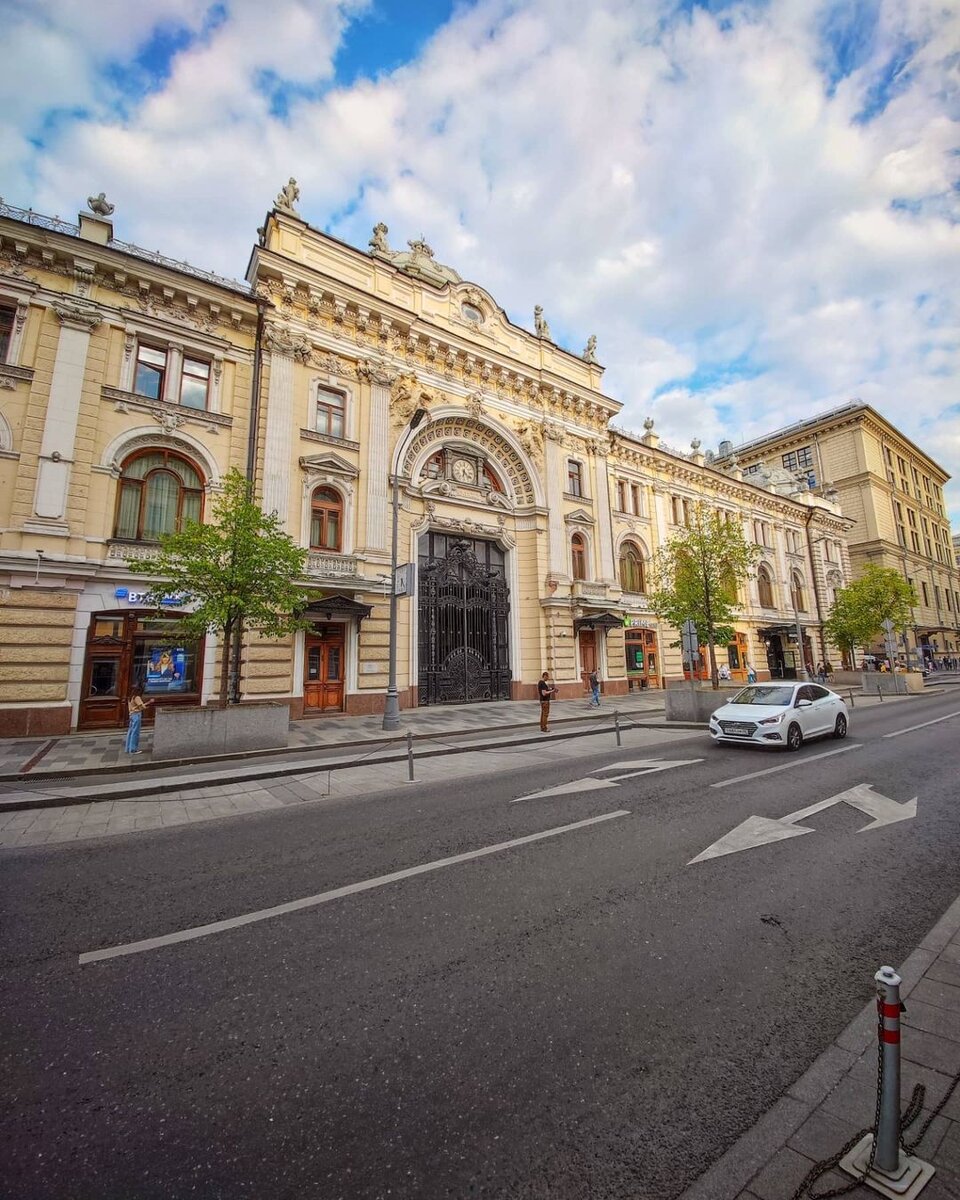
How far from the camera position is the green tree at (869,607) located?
1281 inches

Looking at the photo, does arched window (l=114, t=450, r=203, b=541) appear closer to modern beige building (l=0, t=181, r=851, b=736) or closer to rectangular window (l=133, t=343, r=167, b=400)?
modern beige building (l=0, t=181, r=851, b=736)

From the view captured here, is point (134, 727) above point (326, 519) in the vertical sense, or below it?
below

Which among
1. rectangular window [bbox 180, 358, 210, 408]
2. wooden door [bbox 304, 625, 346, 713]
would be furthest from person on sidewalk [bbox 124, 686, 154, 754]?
rectangular window [bbox 180, 358, 210, 408]

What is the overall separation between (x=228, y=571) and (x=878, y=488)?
63.1 m

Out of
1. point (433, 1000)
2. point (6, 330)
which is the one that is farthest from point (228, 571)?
point (6, 330)

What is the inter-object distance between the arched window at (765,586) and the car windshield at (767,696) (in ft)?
92.8

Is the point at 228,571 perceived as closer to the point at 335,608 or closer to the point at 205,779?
the point at 205,779

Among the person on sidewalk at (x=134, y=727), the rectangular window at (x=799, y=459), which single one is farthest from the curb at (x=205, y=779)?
the rectangular window at (x=799, y=459)

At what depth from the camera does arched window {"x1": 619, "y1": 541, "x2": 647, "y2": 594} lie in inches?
1169

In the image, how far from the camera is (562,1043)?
2.74 metres

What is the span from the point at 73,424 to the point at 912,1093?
65.6ft

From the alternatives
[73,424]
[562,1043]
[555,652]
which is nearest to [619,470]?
[555,652]

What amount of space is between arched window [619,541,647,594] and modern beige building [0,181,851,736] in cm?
18

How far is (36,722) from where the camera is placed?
13375 mm
